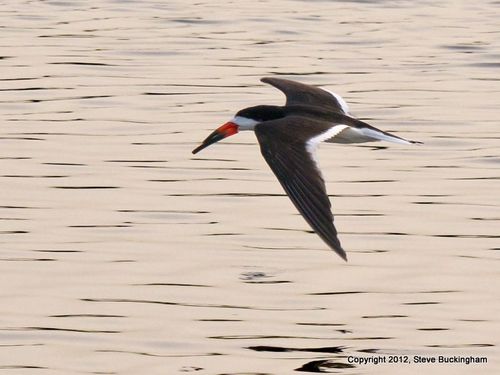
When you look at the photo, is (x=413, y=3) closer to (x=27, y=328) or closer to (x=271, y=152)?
(x=271, y=152)

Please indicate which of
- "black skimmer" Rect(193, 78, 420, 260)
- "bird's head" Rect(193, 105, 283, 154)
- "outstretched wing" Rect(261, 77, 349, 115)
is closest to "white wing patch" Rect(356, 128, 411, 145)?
"black skimmer" Rect(193, 78, 420, 260)

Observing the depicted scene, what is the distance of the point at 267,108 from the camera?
10555 mm

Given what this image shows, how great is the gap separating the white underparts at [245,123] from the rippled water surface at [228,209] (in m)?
0.59

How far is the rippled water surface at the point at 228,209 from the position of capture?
27.2 feet

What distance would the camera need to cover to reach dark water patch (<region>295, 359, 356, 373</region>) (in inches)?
308

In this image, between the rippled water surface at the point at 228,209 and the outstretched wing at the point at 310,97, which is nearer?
the rippled water surface at the point at 228,209

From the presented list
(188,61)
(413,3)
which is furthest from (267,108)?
(413,3)

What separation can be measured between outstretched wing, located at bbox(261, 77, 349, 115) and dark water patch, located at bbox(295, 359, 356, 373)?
136 inches

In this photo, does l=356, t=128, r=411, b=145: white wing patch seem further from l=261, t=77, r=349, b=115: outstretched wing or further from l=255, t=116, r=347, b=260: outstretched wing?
l=261, t=77, r=349, b=115: outstretched wing

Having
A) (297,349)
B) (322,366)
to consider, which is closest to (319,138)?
(297,349)

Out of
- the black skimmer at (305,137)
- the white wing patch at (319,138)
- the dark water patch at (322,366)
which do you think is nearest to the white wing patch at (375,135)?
the black skimmer at (305,137)

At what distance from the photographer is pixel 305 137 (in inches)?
378

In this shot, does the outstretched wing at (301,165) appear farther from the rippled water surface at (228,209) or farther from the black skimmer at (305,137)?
the rippled water surface at (228,209)

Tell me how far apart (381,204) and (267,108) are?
46.1 inches
